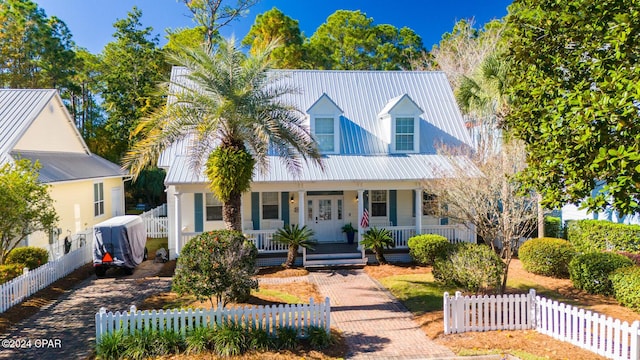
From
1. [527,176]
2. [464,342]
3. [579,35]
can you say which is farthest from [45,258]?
[579,35]

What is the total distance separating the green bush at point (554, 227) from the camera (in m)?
18.4

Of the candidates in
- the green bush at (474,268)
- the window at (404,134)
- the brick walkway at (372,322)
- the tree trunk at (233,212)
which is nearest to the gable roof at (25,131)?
the tree trunk at (233,212)

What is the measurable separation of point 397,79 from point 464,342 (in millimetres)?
15575

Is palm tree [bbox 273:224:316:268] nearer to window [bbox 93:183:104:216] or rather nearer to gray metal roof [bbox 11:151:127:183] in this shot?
gray metal roof [bbox 11:151:127:183]

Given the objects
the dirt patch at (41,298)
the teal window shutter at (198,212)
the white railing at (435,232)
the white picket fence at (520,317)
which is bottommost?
the dirt patch at (41,298)

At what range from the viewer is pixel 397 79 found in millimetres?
21219

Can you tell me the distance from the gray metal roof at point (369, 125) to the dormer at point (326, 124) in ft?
1.55

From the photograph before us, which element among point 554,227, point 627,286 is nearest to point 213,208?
point 627,286

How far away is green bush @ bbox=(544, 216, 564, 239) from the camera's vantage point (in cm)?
1836

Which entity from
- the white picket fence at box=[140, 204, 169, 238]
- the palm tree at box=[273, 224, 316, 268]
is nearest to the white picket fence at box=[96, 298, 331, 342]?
the palm tree at box=[273, 224, 316, 268]

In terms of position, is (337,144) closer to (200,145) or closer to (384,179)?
(384,179)

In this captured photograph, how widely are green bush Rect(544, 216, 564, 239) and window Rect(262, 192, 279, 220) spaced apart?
1287 cm

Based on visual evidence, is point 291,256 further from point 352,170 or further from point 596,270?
point 596,270

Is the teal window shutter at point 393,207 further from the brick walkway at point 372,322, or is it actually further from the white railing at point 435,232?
the brick walkway at point 372,322
